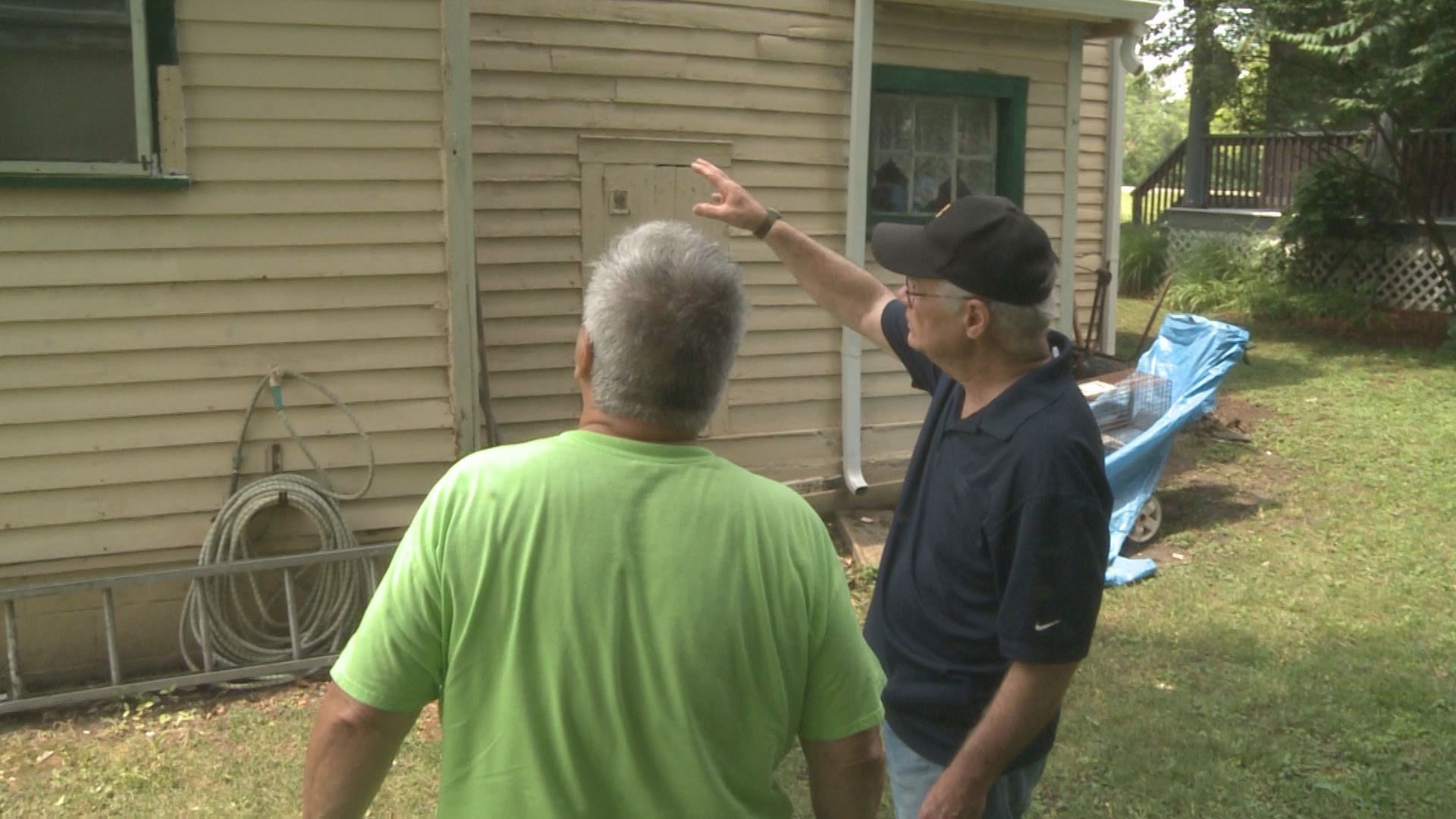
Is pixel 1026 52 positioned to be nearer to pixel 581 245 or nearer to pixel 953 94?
pixel 953 94

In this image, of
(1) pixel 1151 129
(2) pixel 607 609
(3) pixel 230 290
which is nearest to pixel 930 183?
(3) pixel 230 290

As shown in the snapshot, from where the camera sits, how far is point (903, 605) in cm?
242

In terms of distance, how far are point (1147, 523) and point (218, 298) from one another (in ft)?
16.1

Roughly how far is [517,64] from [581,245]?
935 mm

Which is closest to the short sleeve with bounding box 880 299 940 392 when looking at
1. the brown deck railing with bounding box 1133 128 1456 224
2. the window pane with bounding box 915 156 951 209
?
the window pane with bounding box 915 156 951 209

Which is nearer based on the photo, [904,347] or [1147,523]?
[904,347]

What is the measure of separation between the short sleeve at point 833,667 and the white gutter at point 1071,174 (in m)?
6.52

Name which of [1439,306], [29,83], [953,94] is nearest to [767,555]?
[29,83]

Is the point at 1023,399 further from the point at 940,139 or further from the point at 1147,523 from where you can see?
the point at 940,139

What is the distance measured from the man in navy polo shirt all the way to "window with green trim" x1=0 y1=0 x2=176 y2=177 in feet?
11.7

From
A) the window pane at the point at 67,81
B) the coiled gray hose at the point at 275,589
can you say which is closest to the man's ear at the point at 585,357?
the coiled gray hose at the point at 275,589

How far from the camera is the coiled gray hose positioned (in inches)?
203

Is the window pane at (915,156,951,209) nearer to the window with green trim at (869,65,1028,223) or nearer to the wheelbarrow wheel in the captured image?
the window with green trim at (869,65,1028,223)

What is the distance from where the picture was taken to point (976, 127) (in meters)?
7.91
